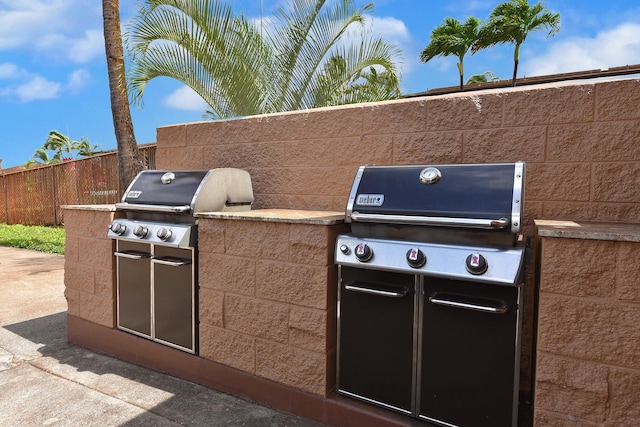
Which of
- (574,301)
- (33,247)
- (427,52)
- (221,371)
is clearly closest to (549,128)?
(574,301)

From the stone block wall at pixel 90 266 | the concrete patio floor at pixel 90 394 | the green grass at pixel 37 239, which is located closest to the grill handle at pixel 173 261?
the stone block wall at pixel 90 266

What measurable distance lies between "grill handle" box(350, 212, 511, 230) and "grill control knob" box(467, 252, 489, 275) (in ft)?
0.48

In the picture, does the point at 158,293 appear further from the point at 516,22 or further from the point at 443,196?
the point at 516,22

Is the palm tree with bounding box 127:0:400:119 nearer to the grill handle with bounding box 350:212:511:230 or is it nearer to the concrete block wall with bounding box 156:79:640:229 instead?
the concrete block wall with bounding box 156:79:640:229

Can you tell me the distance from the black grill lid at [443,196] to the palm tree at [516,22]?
49.6 ft

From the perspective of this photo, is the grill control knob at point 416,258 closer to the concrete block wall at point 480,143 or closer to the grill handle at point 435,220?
the grill handle at point 435,220

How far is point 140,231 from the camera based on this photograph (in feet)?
9.95

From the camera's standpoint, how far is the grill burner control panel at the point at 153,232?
9.32 feet

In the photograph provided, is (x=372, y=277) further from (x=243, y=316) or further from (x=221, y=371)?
(x=221, y=371)

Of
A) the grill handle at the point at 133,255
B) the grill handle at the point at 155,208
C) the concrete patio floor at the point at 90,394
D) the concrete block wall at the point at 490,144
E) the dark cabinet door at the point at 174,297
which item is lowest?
the concrete patio floor at the point at 90,394

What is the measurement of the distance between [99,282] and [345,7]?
15.1ft

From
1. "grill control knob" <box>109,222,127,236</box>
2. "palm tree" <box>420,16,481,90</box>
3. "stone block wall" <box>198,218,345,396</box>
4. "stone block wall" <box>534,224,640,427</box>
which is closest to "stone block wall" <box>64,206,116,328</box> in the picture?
"grill control knob" <box>109,222,127,236</box>

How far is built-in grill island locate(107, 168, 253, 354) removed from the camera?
289 cm

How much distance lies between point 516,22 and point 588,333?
1634 centimetres
